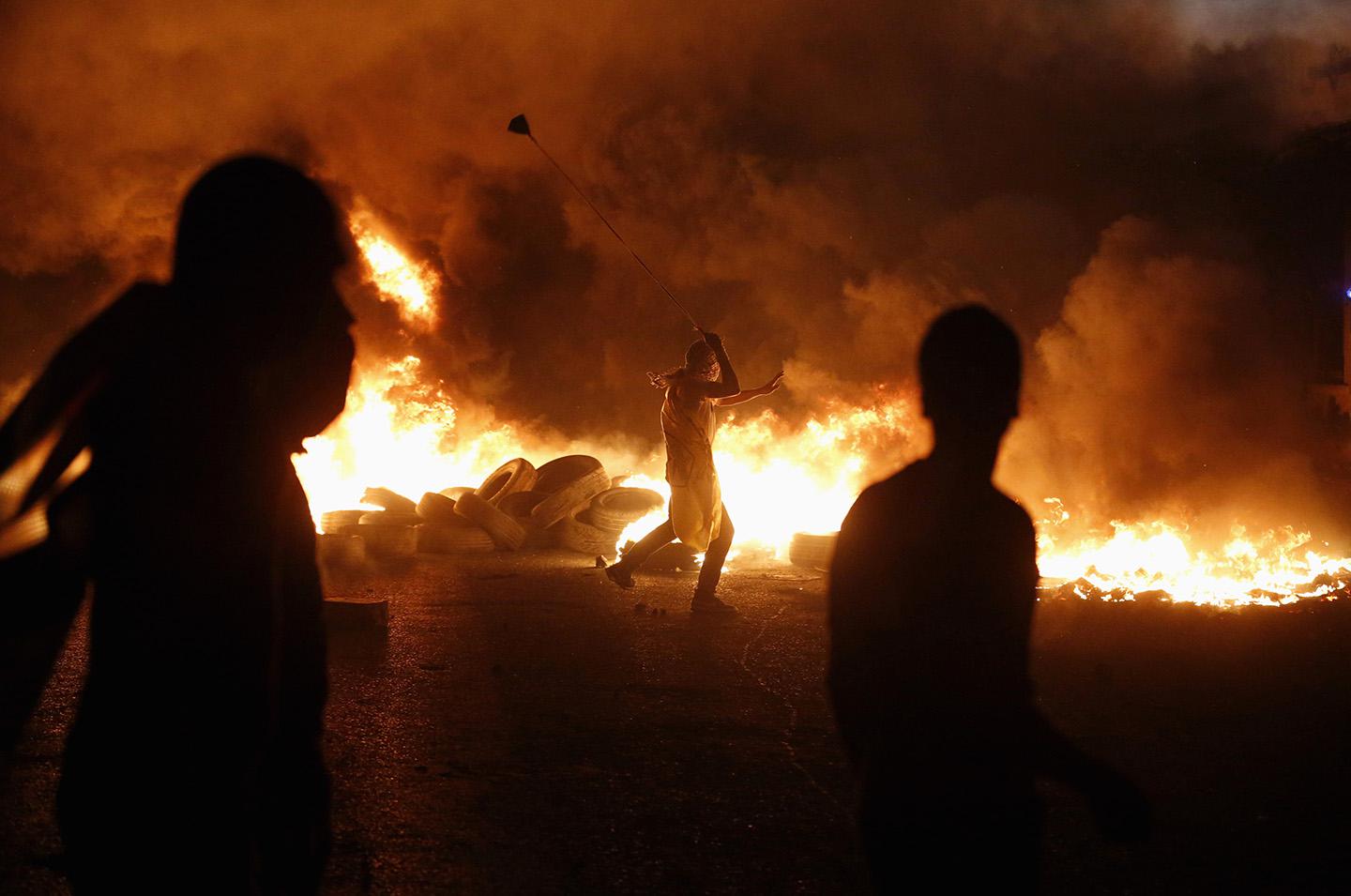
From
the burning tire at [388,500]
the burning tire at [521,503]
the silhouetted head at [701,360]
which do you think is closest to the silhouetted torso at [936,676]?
the silhouetted head at [701,360]

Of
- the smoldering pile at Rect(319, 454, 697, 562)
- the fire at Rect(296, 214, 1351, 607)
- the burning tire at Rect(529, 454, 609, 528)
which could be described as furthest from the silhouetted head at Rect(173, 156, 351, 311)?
the burning tire at Rect(529, 454, 609, 528)

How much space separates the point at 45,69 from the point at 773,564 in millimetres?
13380

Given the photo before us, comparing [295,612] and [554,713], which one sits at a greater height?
[295,612]

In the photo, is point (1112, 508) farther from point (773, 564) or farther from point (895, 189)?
point (895, 189)

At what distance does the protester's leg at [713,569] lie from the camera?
7.74 meters

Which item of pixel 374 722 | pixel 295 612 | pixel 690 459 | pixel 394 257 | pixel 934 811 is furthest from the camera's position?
pixel 394 257

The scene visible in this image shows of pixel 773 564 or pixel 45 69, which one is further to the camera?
pixel 45 69

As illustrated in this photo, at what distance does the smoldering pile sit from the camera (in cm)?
1141

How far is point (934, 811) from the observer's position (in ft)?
5.95

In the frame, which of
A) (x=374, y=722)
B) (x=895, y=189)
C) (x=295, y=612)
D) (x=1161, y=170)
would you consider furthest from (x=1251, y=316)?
(x=295, y=612)

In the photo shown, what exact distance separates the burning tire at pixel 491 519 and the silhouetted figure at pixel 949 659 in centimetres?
1021

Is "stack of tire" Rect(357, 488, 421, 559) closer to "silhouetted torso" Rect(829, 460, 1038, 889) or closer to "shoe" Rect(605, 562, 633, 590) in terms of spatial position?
"shoe" Rect(605, 562, 633, 590)

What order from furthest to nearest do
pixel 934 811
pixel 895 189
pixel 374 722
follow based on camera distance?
pixel 895 189 < pixel 374 722 < pixel 934 811

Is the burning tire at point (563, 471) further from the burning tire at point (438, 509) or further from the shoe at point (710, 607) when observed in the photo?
the shoe at point (710, 607)
